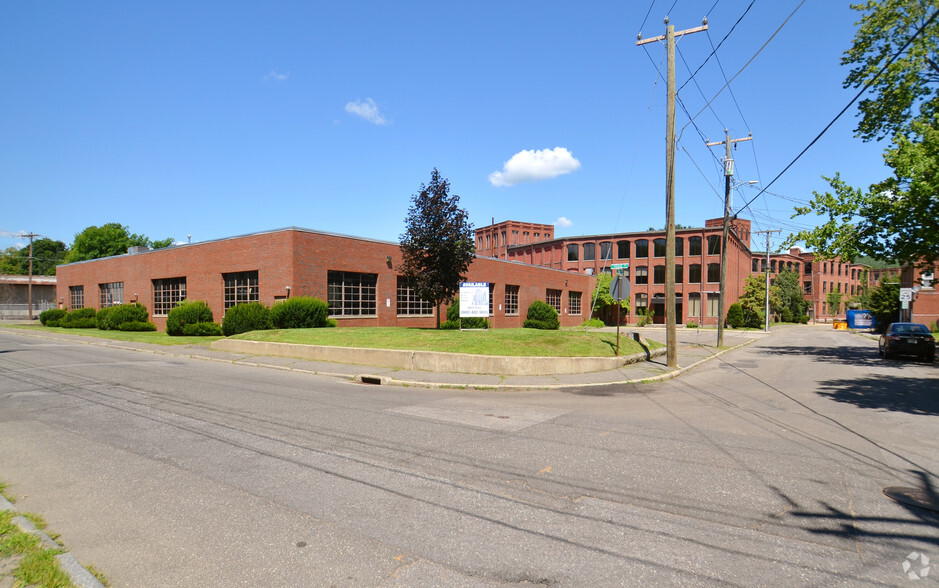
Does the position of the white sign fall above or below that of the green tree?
below

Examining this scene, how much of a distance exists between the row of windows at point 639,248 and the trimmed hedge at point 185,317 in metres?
54.8

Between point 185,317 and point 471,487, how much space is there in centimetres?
2669

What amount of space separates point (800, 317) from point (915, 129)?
6146 centimetres

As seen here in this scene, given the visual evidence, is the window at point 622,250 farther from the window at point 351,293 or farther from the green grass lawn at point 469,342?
the green grass lawn at point 469,342

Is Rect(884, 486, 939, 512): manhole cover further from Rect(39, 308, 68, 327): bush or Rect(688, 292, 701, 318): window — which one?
Rect(688, 292, 701, 318): window

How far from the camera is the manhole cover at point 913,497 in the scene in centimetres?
489

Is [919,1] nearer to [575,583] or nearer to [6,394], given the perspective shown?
[575,583]

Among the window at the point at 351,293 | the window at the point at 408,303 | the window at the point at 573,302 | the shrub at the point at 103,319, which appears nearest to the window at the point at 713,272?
the window at the point at 573,302

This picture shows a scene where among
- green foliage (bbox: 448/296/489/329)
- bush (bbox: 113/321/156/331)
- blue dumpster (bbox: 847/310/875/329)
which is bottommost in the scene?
blue dumpster (bbox: 847/310/875/329)

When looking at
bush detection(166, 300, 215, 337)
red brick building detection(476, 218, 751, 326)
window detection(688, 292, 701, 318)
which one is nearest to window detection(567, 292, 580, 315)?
red brick building detection(476, 218, 751, 326)

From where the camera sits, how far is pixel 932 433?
7.98 meters

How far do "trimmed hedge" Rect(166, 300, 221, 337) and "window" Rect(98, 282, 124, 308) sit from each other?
1542 cm

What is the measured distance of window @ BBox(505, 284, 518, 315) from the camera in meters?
39.9

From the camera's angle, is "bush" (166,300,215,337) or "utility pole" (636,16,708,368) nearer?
"utility pole" (636,16,708,368)
